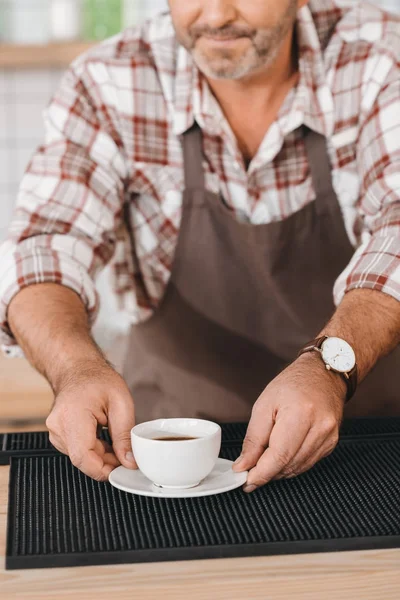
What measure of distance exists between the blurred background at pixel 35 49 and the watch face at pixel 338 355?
6.17 feet

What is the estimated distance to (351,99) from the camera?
155 centimetres

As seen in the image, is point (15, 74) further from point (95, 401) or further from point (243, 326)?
point (95, 401)

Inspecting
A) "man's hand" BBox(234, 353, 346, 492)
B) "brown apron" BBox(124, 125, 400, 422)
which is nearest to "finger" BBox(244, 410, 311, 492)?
"man's hand" BBox(234, 353, 346, 492)

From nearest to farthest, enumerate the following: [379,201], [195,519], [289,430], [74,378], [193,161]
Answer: [195,519]
[289,430]
[74,378]
[379,201]
[193,161]

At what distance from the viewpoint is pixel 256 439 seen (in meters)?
1.00

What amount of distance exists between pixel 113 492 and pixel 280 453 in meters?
0.19

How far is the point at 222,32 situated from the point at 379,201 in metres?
0.38

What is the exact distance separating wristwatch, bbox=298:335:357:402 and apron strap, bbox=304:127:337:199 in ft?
1.61

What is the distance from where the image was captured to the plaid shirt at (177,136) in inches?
58.5

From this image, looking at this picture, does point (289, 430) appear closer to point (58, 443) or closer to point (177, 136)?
point (58, 443)

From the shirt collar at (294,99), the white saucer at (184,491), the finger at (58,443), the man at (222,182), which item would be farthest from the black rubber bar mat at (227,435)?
the shirt collar at (294,99)

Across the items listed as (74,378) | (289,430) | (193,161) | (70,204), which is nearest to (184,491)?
(289,430)

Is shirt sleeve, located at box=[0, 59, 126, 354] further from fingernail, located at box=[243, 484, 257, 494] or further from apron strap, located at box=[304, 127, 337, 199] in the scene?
fingernail, located at box=[243, 484, 257, 494]

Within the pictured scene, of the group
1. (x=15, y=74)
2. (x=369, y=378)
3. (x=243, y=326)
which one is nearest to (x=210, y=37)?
(x=243, y=326)
